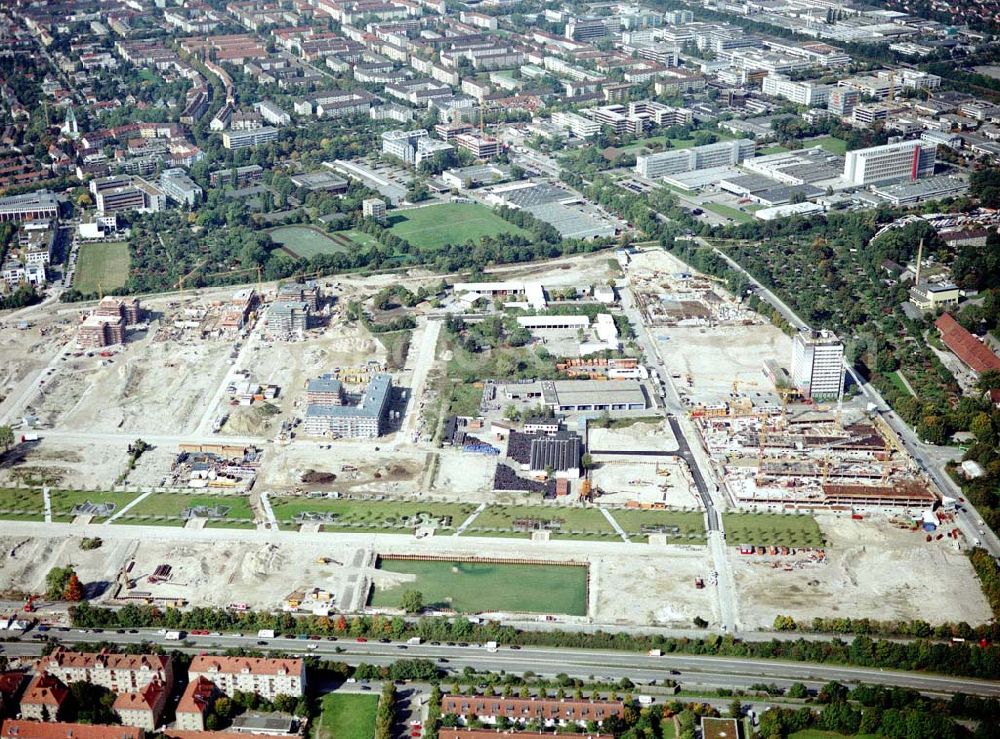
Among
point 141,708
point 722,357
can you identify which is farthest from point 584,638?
point 722,357

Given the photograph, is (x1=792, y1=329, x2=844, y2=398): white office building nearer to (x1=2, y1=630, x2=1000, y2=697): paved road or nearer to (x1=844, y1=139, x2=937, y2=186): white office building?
(x1=2, y1=630, x2=1000, y2=697): paved road

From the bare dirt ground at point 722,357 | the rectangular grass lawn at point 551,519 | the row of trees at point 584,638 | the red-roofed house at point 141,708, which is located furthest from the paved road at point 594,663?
the bare dirt ground at point 722,357

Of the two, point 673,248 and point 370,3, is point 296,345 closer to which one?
point 673,248

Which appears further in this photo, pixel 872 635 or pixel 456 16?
pixel 456 16

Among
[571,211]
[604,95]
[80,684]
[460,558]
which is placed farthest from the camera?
[604,95]

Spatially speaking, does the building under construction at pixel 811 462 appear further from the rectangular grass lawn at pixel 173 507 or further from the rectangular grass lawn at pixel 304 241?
the rectangular grass lawn at pixel 304 241

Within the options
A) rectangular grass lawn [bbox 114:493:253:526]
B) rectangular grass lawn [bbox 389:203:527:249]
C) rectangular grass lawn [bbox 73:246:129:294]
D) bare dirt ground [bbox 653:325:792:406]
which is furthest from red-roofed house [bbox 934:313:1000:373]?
rectangular grass lawn [bbox 73:246:129:294]

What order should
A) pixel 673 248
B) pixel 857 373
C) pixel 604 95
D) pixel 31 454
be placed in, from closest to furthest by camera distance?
pixel 31 454 → pixel 857 373 → pixel 673 248 → pixel 604 95

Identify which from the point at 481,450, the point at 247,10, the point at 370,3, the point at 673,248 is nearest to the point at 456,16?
the point at 370,3
